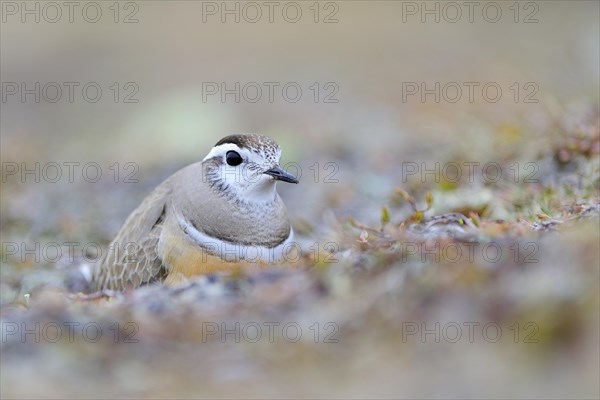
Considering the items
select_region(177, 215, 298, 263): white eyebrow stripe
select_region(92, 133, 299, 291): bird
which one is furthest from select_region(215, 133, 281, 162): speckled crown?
select_region(177, 215, 298, 263): white eyebrow stripe

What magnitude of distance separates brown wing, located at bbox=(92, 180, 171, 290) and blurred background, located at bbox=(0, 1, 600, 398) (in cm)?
41

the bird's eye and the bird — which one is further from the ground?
the bird's eye

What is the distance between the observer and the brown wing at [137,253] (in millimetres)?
6828

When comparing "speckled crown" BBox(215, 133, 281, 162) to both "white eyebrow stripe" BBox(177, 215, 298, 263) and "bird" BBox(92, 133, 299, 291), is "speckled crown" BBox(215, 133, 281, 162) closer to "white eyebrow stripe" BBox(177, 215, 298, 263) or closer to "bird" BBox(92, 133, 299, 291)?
"bird" BBox(92, 133, 299, 291)

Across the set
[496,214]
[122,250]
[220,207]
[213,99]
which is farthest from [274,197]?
[213,99]

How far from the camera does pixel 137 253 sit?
693 centimetres

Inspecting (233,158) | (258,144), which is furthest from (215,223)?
(258,144)

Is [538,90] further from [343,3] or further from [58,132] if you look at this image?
[343,3]

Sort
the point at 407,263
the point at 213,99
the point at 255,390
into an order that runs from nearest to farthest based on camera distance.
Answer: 1. the point at 255,390
2. the point at 407,263
3. the point at 213,99

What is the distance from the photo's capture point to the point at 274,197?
704 cm

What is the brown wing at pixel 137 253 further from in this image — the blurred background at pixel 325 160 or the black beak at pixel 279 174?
the black beak at pixel 279 174

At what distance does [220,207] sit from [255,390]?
274 cm

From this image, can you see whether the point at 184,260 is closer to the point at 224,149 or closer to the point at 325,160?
the point at 224,149

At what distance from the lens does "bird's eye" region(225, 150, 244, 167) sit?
6.92 metres
